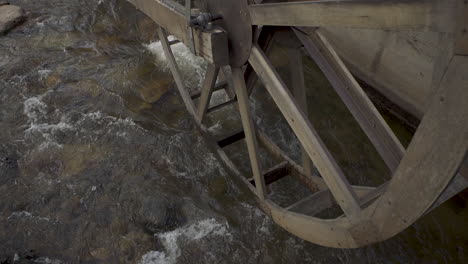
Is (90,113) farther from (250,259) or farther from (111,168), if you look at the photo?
(250,259)

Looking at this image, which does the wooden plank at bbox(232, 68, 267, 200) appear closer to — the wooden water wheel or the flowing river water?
the wooden water wheel

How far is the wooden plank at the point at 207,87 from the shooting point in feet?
12.6

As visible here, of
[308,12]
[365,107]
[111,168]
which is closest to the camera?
[308,12]

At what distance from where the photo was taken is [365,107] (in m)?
2.77

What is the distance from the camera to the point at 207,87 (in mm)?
4062

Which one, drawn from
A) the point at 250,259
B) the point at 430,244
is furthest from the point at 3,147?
the point at 430,244

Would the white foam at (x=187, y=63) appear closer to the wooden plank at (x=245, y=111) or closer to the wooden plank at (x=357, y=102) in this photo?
the wooden plank at (x=245, y=111)

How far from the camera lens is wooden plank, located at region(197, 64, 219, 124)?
12.6 ft

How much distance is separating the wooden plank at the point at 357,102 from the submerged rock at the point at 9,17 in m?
6.88

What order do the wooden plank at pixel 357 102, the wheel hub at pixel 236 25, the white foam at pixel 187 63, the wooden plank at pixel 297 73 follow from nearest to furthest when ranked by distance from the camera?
the wooden plank at pixel 357 102, the wheel hub at pixel 236 25, the wooden plank at pixel 297 73, the white foam at pixel 187 63

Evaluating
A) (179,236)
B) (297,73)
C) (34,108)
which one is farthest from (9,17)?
(297,73)

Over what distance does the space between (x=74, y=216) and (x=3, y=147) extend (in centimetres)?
167

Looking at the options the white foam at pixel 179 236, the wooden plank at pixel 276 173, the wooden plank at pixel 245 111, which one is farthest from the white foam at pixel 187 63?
the wooden plank at pixel 245 111

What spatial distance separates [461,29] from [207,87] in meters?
2.80
